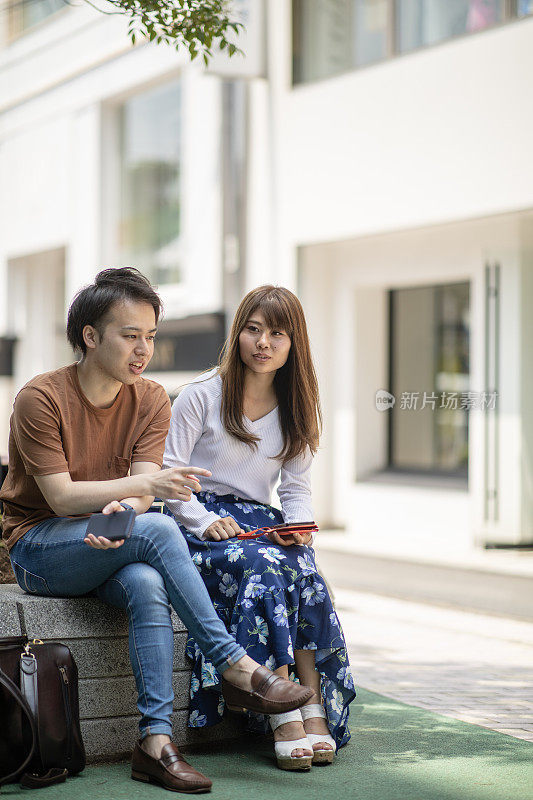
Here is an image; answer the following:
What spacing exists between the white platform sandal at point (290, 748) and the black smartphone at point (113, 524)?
85 cm

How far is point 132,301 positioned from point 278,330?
67cm

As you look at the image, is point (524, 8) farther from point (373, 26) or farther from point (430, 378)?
point (430, 378)

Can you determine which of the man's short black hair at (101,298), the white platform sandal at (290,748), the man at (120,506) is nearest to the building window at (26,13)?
the man's short black hair at (101,298)

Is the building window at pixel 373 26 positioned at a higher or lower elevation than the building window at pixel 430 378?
higher

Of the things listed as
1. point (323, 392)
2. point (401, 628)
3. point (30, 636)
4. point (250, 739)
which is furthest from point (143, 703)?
point (323, 392)

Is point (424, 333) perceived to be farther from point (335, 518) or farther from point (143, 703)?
point (143, 703)

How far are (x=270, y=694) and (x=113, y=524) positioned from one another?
75 cm

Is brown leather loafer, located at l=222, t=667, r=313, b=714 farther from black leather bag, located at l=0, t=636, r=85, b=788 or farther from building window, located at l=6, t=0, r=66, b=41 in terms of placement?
building window, located at l=6, t=0, r=66, b=41

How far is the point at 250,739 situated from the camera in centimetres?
431

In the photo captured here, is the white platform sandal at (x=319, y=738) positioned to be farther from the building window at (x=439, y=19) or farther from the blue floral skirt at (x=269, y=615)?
the building window at (x=439, y=19)

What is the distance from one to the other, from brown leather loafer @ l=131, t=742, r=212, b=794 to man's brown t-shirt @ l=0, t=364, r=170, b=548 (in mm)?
879

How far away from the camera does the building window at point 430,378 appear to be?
426 inches

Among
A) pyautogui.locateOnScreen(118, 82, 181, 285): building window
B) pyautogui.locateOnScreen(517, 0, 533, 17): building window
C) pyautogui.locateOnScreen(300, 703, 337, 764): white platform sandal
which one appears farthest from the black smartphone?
pyautogui.locateOnScreen(118, 82, 181, 285): building window

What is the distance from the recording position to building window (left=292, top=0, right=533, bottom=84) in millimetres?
9680
